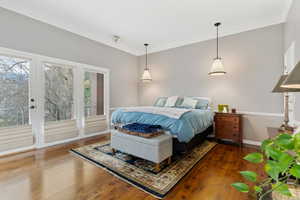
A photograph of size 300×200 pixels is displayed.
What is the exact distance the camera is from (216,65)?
3496 millimetres

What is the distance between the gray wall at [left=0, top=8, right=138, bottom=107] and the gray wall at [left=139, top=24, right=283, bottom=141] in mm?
1762

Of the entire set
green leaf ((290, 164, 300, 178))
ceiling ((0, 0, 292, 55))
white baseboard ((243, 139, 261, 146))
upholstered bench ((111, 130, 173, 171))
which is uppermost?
ceiling ((0, 0, 292, 55))

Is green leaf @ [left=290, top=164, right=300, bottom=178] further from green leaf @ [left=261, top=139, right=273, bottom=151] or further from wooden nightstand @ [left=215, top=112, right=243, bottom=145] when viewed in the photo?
wooden nightstand @ [left=215, top=112, right=243, bottom=145]

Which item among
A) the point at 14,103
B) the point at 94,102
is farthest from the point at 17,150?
the point at 94,102

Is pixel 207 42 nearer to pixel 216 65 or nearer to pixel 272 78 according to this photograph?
pixel 216 65

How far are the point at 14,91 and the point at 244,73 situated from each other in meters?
5.19

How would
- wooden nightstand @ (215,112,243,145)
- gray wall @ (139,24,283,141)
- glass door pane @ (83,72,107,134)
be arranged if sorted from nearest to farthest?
gray wall @ (139,24,283,141), wooden nightstand @ (215,112,243,145), glass door pane @ (83,72,107,134)

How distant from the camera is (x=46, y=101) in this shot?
3.38 meters

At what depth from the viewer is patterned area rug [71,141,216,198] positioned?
6.19 feet

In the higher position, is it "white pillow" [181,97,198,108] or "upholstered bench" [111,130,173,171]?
"white pillow" [181,97,198,108]

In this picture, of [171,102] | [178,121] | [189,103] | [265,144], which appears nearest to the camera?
[265,144]

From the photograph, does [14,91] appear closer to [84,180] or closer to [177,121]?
[84,180]

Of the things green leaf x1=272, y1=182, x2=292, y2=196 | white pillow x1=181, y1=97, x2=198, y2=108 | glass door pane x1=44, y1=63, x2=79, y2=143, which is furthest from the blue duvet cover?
green leaf x1=272, y1=182, x2=292, y2=196

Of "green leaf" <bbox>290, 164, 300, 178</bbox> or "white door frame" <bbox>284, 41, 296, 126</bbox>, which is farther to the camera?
"white door frame" <bbox>284, 41, 296, 126</bbox>
